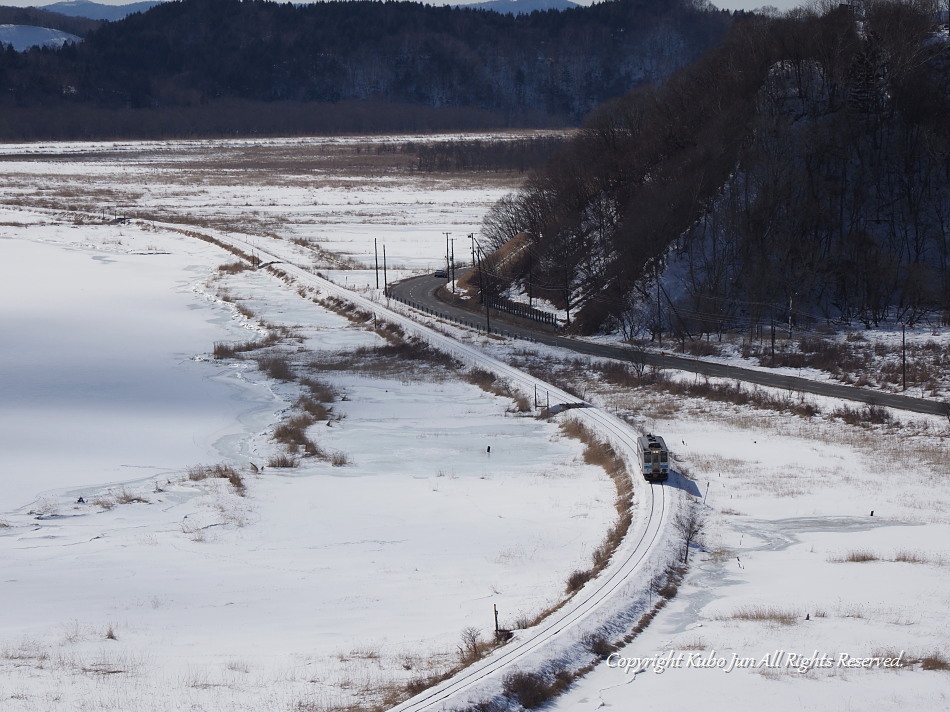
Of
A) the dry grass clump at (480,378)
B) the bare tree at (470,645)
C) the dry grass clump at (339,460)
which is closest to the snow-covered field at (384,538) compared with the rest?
the bare tree at (470,645)

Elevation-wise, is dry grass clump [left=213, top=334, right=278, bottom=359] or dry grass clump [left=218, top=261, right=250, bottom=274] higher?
dry grass clump [left=218, top=261, right=250, bottom=274]

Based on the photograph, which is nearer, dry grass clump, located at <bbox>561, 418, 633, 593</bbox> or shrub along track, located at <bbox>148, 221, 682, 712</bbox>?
shrub along track, located at <bbox>148, 221, 682, 712</bbox>

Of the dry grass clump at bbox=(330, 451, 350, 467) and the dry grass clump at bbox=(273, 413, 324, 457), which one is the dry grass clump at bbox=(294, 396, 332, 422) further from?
the dry grass clump at bbox=(330, 451, 350, 467)

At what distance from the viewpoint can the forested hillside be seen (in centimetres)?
6788

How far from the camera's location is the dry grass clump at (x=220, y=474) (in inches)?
1339

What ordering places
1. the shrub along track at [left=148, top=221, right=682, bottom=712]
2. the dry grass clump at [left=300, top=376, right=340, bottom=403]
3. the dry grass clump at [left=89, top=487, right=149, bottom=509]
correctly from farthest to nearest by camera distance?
the dry grass clump at [left=300, top=376, right=340, bottom=403] < the dry grass clump at [left=89, top=487, right=149, bottom=509] < the shrub along track at [left=148, top=221, right=682, bottom=712]

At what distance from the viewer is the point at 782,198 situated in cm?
7231

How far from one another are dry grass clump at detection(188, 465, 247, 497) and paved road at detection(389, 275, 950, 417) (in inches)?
1125

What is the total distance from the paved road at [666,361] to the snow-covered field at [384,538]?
3238 mm

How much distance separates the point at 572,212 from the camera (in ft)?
285

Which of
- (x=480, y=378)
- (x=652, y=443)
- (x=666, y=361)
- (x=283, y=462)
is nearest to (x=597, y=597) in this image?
(x=652, y=443)

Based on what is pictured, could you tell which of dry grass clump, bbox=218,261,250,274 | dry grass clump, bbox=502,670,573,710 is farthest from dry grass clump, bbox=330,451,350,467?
dry grass clump, bbox=218,261,250,274

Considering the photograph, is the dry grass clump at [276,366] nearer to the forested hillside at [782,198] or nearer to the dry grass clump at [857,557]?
the forested hillside at [782,198]

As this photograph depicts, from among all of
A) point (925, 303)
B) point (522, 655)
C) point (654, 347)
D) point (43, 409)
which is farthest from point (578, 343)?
point (522, 655)
